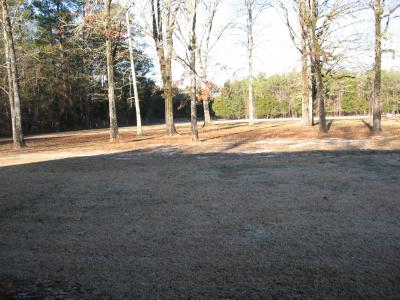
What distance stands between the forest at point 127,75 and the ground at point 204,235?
10.2 meters

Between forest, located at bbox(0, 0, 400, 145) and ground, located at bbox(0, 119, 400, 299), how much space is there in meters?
10.2

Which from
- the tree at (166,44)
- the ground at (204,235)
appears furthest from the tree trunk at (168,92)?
the ground at (204,235)

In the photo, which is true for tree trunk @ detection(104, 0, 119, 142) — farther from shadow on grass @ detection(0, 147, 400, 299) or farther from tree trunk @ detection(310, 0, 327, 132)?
shadow on grass @ detection(0, 147, 400, 299)

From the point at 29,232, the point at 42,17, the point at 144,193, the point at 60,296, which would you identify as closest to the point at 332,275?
the point at 60,296

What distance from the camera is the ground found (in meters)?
3.17

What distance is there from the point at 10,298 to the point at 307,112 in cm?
2436

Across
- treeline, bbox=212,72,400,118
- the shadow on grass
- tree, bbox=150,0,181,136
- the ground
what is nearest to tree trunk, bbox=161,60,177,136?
tree, bbox=150,0,181,136

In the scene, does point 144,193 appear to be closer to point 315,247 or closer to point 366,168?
point 315,247

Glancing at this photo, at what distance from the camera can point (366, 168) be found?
879 centimetres

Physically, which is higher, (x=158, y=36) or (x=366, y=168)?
(x=158, y=36)

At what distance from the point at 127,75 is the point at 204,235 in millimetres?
32125

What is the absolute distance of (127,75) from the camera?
34875mm

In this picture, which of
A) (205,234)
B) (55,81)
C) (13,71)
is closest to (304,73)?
(13,71)

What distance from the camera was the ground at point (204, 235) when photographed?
125 inches
